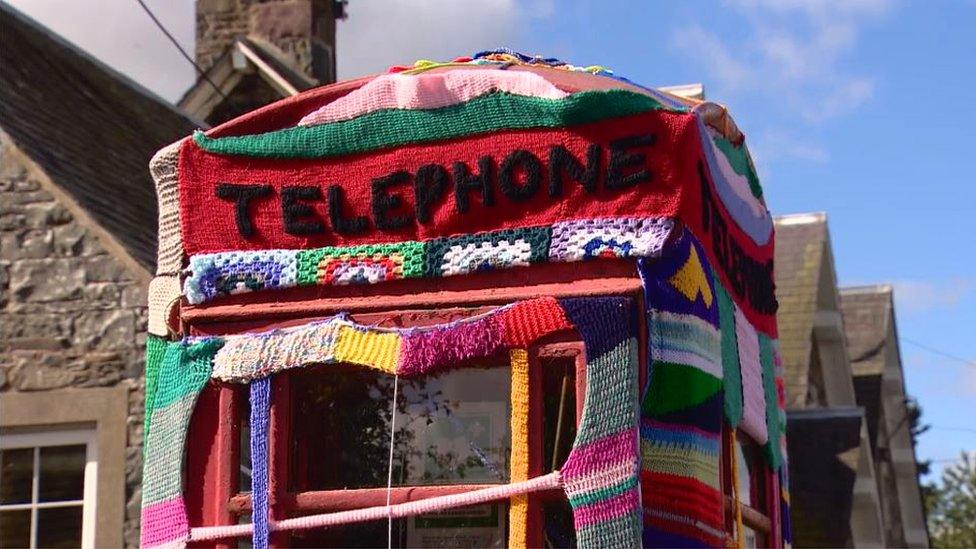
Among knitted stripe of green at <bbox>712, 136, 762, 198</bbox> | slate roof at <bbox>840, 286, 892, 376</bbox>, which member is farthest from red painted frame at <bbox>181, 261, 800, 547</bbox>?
slate roof at <bbox>840, 286, 892, 376</bbox>

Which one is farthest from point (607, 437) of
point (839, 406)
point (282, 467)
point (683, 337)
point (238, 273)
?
point (839, 406)

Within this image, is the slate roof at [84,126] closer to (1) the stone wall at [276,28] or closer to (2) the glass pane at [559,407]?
(1) the stone wall at [276,28]

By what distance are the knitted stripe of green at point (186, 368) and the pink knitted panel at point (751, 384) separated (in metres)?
1.55

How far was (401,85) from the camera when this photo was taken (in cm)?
402

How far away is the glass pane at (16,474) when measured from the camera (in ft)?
22.8

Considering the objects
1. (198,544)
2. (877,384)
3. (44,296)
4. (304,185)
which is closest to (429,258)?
(304,185)

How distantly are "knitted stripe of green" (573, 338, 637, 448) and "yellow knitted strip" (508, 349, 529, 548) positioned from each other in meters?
0.16

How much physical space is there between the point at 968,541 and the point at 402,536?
24.3 meters

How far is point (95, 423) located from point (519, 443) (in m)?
3.93

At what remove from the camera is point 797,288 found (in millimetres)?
12609

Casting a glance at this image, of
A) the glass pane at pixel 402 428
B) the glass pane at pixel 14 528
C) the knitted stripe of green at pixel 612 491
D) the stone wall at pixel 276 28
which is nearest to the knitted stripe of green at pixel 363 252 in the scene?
the glass pane at pixel 402 428

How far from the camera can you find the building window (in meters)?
6.91

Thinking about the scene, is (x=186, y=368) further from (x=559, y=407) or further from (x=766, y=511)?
(x=766, y=511)

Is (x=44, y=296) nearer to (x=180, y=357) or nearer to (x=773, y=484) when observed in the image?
(x=180, y=357)
